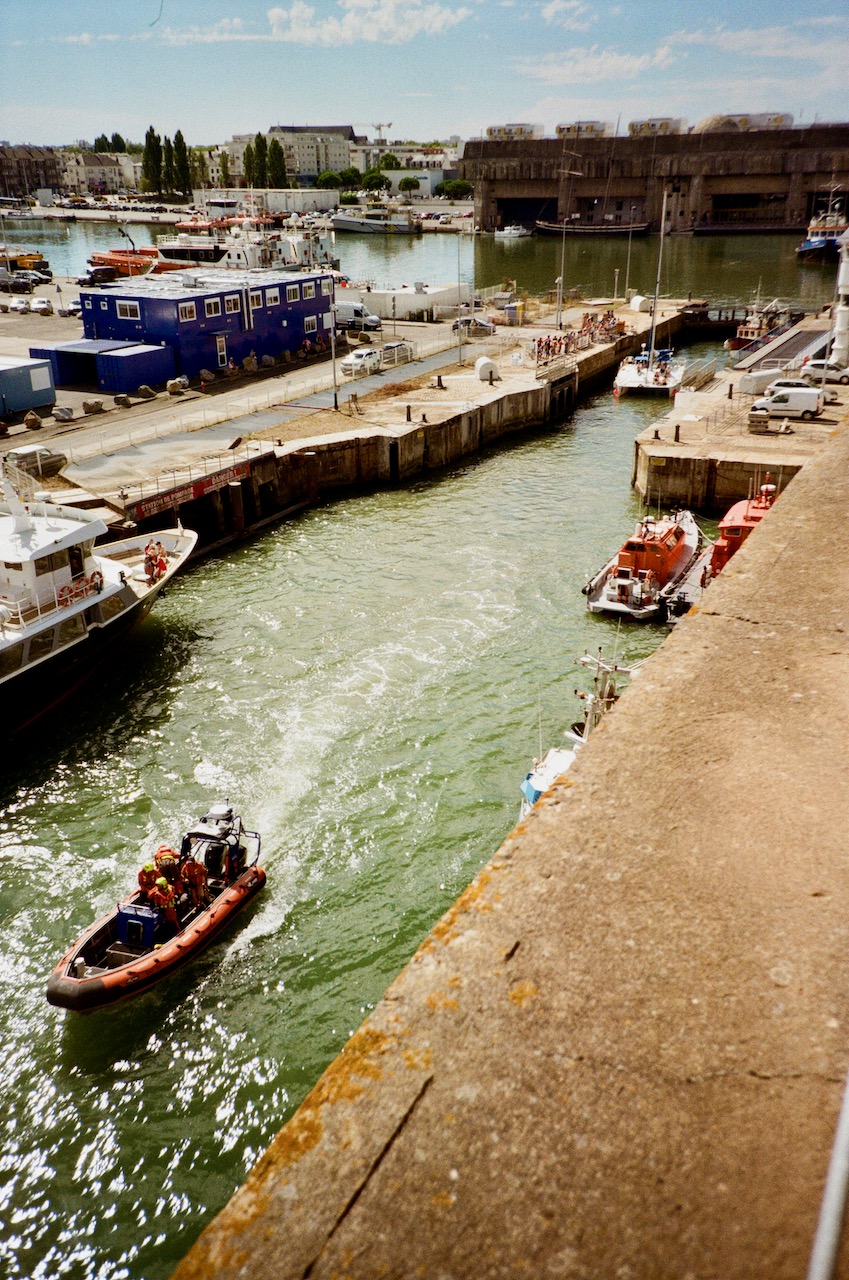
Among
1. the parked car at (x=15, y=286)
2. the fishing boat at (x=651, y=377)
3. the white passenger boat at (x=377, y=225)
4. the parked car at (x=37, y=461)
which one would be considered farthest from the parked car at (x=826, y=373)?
the white passenger boat at (x=377, y=225)

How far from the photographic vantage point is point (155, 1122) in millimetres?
14164

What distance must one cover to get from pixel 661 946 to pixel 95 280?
102410 mm

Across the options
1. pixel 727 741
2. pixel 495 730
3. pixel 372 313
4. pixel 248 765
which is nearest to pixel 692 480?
pixel 495 730

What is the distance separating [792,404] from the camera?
45188 mm

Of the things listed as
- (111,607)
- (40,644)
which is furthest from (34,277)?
(40,644)

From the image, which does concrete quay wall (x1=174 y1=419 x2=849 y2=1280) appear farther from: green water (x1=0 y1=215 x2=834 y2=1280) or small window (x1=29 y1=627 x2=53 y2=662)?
small window (x1=29 y1=627 x2=53 y2=662)

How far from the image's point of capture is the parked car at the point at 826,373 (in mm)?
50844

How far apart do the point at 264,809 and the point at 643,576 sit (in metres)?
15.8

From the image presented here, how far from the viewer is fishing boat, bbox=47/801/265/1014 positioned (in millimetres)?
15367

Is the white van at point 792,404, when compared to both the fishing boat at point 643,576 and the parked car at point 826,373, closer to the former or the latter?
the parked car at point 826,373

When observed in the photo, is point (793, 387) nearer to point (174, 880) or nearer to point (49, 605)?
point (49, 605)

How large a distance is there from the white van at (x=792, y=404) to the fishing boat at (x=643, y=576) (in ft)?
53.7

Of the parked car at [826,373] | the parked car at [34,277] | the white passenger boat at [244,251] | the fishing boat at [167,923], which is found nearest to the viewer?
the fishing boat at [167,923]

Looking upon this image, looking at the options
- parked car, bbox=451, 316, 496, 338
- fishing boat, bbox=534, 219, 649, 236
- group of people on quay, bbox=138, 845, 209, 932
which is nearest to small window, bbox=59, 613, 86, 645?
group of people on quay, bbox=138, 845, 209, 932
